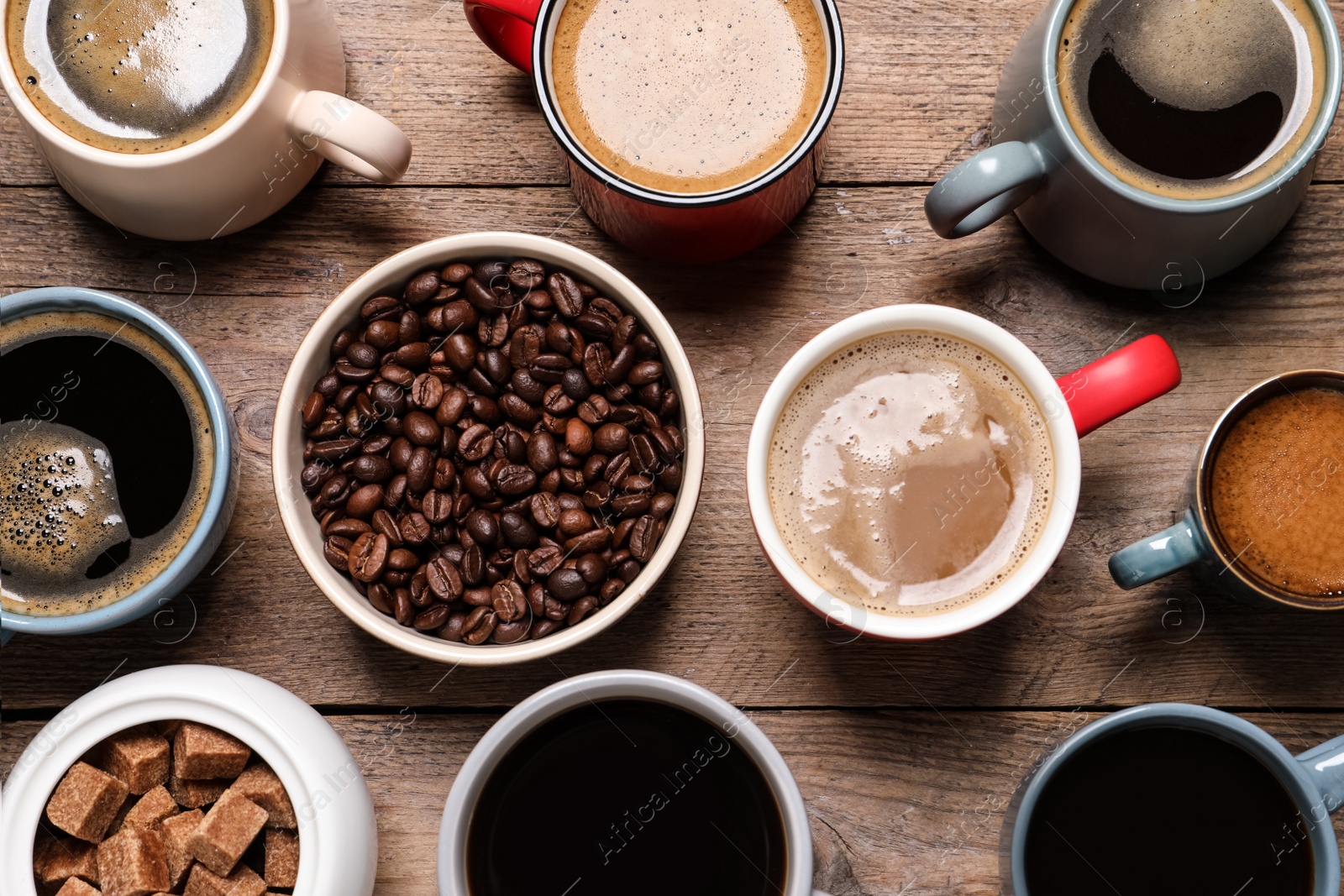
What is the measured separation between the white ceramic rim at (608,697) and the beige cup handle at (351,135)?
0.52m

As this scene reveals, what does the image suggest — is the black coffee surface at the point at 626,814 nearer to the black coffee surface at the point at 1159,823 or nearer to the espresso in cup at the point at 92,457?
the black coffee surface at the point at 1159,823

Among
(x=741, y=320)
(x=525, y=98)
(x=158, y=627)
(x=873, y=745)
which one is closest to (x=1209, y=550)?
(x=873, y=745)

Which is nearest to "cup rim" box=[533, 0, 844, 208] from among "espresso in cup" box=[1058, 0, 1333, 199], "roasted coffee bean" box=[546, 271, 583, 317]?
"roasted coffee bean" box=[546, 271, 583, 317]

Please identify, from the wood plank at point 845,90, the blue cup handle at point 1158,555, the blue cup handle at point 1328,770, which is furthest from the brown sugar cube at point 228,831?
the blue cup handle at point 1328,770

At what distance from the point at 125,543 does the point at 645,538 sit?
0.51 m

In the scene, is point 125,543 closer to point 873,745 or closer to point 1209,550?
point 873,745

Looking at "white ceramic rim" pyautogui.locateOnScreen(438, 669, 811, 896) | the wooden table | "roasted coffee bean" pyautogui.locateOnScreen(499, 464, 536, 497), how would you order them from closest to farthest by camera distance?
"white ceramic rim" pyautogui.locateOnScreen(438, 669, 811, 896), "roasted coffee bean" pyautogui.locateOnScreen(499, 464, 536, 497), the wooden table

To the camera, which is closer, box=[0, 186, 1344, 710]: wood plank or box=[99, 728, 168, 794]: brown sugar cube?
box=[99, 728, 168, 794]: brown sugar cube

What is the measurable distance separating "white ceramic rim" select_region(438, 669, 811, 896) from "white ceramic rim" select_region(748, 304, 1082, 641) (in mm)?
129

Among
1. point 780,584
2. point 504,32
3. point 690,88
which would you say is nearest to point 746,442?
point 780,584

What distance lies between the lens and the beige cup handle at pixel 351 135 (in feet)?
3.35

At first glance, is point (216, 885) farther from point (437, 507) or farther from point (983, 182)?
point (983, 182)

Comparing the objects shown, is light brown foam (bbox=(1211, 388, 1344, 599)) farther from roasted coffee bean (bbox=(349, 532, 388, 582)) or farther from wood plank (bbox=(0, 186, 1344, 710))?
roasted coffee bean (bbox=(349, 532, 388, 582))

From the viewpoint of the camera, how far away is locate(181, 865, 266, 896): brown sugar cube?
3.31 ft
